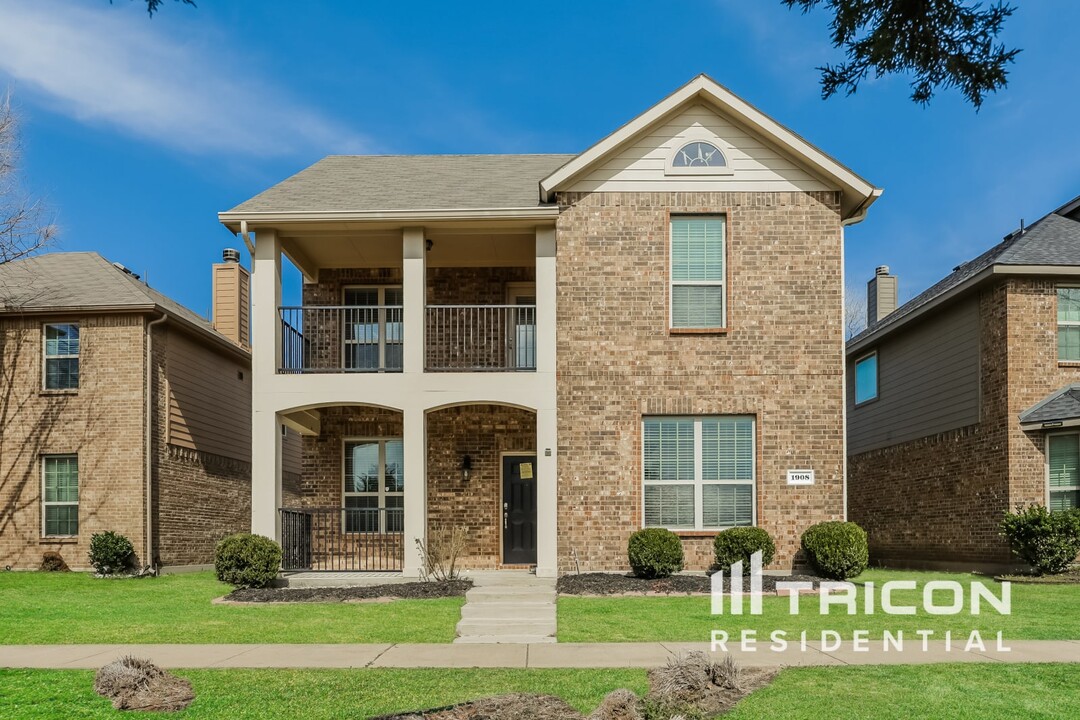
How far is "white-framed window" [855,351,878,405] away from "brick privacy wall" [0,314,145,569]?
16.3 metres

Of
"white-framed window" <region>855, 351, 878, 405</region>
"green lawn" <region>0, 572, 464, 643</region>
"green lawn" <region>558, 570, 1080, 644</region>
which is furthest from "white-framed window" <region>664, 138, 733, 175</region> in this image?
"white-framed window" <region>855, 351, 878, 405</region>

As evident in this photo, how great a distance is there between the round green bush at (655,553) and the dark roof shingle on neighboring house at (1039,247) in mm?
7560

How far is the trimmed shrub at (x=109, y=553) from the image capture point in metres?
17.3

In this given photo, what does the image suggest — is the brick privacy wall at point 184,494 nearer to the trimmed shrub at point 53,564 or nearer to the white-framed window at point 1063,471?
the trimmed shrub at point 53,564

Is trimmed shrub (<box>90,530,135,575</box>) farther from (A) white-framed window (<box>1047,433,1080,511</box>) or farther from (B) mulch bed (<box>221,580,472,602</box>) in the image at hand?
(A) white-framed window (<box>1047,433,1080,511</box>)

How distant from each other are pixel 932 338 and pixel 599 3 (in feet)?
49.7

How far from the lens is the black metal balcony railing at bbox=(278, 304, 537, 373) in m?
17.2

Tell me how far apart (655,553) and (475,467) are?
426 cm

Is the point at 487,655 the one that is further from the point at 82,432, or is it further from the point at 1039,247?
the point at 1039,247

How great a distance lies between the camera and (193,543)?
785 inches

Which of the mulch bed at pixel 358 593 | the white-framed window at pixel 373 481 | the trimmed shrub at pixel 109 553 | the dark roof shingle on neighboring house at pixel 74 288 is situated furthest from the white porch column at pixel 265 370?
the trimmed shrub at pixel 109 553

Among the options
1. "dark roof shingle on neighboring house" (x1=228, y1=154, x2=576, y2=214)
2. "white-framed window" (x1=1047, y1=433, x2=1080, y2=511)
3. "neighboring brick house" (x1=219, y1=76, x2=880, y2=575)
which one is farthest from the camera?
"white-framed window" (x1=1047, y1=433, x2=1080, y2=511)

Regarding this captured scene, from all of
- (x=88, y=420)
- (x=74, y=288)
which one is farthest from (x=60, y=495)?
(x=74, y=288)

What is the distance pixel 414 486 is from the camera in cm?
1497
